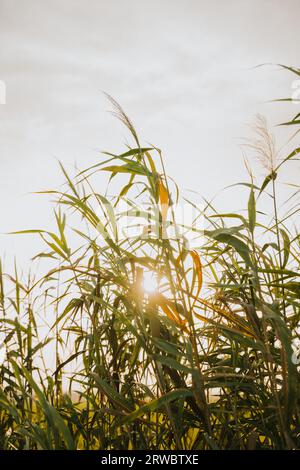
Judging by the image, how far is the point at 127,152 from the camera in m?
1.56

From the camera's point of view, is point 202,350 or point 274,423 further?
point 202,350

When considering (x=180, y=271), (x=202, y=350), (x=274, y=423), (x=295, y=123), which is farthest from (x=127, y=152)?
(x=274, y=423)

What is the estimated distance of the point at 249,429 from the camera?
1.62 meters

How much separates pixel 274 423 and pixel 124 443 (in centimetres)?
62

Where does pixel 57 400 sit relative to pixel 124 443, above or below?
above

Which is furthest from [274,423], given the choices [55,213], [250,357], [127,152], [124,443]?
[55,213]

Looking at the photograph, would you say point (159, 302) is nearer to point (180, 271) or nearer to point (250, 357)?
point (180, 271)
